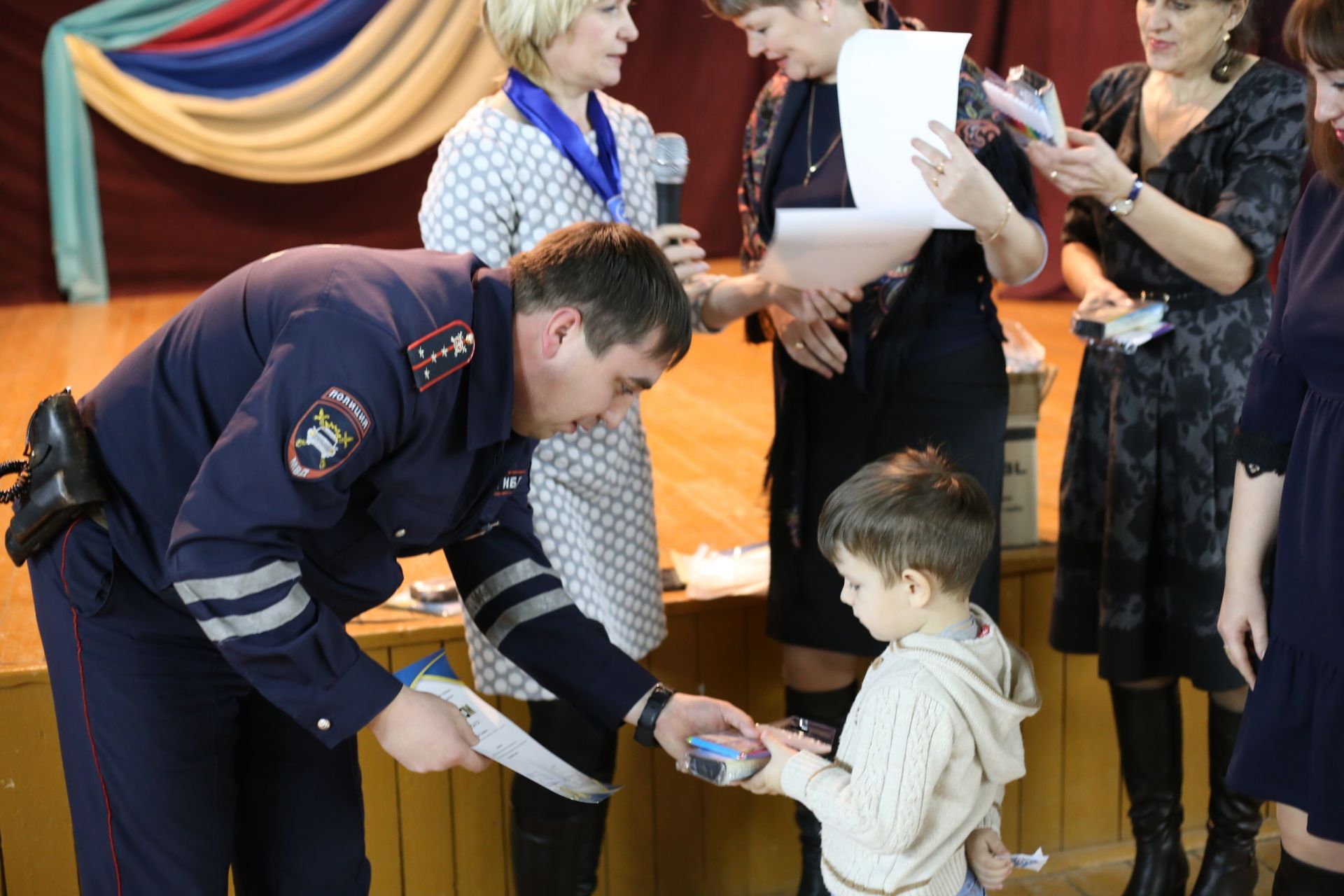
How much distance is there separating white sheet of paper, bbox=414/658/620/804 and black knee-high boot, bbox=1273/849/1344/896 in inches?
34.0

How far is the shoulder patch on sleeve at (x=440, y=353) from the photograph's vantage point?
4.49 feet

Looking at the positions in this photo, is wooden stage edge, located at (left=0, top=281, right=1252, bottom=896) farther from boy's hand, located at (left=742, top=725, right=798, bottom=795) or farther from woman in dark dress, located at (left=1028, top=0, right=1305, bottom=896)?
boy's hand, located at (left=742, top=725, right=798, bottom=795)

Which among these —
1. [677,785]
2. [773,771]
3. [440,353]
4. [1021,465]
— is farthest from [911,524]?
[1021,465]

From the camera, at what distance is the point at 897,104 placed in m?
1.94

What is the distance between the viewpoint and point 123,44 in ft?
20.5

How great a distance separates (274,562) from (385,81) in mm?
5397

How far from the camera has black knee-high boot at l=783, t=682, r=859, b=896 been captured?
230 centimetres

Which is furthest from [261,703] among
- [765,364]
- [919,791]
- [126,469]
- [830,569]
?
[765,364]

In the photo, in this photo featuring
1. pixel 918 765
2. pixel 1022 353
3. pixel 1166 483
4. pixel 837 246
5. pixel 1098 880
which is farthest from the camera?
pixel 1022 353

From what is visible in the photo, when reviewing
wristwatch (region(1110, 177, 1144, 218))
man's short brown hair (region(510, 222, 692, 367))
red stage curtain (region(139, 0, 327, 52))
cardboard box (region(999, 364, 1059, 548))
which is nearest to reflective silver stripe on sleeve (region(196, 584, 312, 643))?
man's short brown hair (region(510, 222, 692, 367))

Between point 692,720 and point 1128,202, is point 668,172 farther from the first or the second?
point 692,720

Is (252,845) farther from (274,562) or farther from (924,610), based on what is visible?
(924,610)

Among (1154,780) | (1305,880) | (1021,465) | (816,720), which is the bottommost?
(1154,780)

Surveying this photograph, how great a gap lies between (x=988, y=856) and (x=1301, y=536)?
20.3 inches
